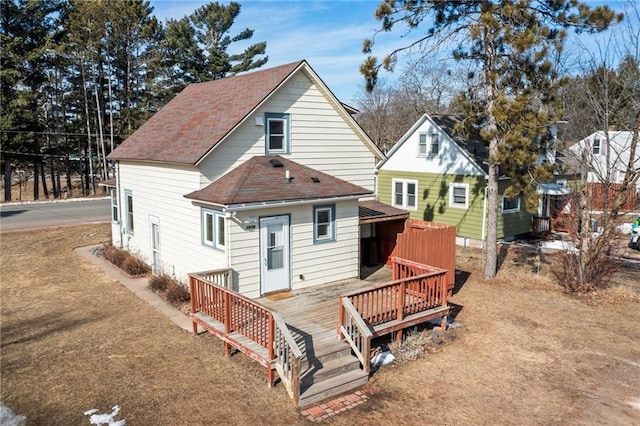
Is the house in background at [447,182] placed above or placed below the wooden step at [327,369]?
above

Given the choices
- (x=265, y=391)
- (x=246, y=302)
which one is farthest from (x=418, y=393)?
(x=246, y=302)

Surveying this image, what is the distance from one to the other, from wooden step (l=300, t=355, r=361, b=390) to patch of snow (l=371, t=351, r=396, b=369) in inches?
19.6

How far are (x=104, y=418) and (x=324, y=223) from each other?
25.2 ft

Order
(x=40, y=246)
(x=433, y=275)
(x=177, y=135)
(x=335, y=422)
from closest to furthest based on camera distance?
(x=335, y=422), (x=433, y=275), (x=177, y=135), (x=40, y=246)

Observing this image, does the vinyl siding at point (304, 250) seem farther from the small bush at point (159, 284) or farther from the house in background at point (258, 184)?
the small bush at point (159, 284)

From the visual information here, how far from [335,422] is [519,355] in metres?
4.76

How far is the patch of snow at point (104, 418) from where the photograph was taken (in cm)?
713

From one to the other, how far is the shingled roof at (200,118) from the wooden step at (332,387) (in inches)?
270

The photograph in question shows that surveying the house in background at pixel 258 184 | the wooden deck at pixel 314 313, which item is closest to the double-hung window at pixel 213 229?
the house in background at pixel 258 184

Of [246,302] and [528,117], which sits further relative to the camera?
[528,117]

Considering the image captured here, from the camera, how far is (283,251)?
1253 centimetres

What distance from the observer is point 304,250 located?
13.0 m

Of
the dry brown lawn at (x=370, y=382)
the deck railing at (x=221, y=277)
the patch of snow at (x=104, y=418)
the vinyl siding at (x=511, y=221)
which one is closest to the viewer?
the patch of snow at (x=104, y=418)

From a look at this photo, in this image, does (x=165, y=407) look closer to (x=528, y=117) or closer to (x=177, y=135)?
(x=177, y=135)
